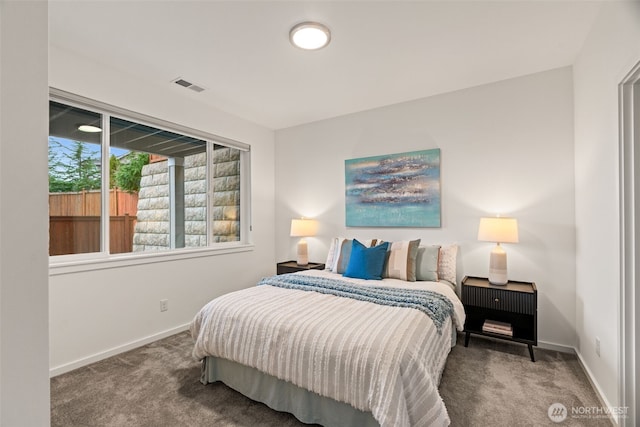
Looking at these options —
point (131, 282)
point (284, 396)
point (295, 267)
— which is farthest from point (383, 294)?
point (131, 282)

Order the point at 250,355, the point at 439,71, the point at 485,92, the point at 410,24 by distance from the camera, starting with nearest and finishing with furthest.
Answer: the point at 250,355, the point at 410,24, the point at 439,71, the point at 485,92

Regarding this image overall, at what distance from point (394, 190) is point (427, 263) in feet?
3.21

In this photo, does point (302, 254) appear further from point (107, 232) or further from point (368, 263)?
point (107, 232)

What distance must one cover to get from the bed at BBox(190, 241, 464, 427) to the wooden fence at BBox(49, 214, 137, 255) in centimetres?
131

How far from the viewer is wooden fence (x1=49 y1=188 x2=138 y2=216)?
252cm

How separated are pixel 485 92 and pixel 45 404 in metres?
3.75

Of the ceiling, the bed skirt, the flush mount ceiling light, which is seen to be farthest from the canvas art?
the bed skirt

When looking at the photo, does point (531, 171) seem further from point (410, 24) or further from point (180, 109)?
point (180, 109)

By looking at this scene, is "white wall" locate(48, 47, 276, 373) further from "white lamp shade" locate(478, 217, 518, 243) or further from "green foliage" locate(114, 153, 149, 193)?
"white lamp shade" locate(478, 217, 518, 243)

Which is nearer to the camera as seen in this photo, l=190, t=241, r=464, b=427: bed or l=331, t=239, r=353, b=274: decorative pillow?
l=190, t=241, r=464, b=427: bed

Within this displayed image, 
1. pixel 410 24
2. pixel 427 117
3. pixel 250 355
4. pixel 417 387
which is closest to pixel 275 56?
pixel 410 24

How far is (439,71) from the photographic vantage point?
2842 millimetres

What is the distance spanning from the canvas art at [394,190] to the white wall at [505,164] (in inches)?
3.7

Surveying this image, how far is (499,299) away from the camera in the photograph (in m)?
2.65
